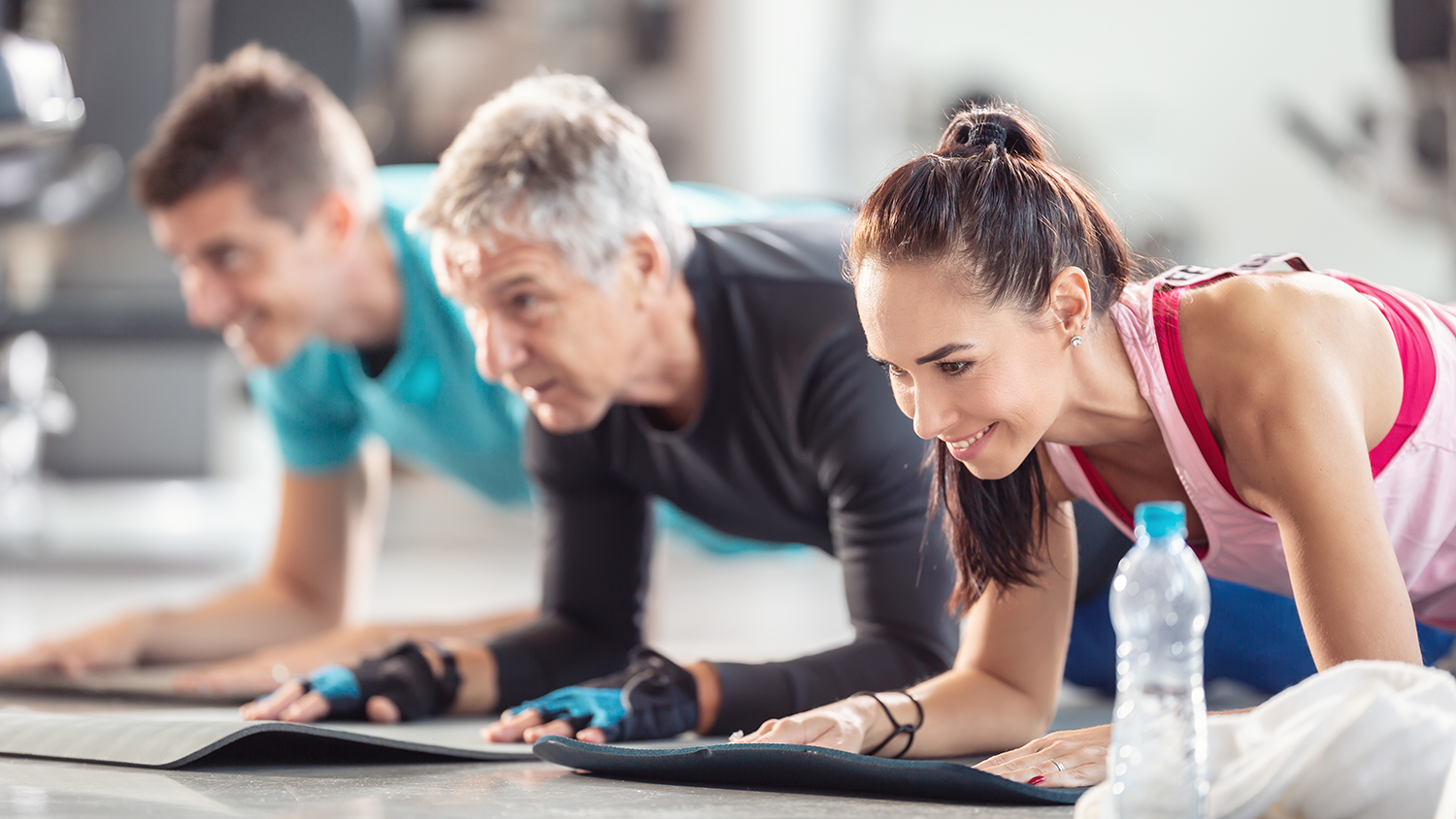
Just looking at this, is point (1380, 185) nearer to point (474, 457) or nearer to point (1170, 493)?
point (474, 457)

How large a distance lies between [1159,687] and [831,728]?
0.40 metres

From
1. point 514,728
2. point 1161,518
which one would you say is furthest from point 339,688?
point 1161,518

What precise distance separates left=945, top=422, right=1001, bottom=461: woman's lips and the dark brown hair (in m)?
0.11

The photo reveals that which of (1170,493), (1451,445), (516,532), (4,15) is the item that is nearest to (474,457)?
(1170,493)

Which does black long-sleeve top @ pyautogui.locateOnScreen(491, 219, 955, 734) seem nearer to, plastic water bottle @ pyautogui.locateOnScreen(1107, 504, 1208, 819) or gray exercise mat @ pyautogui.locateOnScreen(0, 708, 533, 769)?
gray exercise mat @ pyautogui.locateOnScreen(0, 708, 533, 769)

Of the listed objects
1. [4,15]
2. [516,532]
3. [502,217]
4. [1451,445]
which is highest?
[4,15]

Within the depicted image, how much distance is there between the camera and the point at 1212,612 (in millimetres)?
1950

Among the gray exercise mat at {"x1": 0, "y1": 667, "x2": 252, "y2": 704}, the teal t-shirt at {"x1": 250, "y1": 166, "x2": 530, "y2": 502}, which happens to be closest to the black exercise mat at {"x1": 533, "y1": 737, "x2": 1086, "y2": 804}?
the gray exercise mat at {"x1": 0, "y1": 667, "x2": 252, "y2": 704}

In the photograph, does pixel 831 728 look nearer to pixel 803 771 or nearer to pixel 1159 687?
pixel 803 771

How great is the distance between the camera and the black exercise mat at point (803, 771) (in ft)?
3.88

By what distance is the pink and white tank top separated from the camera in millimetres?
1250

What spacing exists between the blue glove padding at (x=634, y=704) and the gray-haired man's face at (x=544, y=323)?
36 cm

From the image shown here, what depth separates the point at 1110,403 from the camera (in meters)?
1.27

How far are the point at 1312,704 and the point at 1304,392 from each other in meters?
0.25
